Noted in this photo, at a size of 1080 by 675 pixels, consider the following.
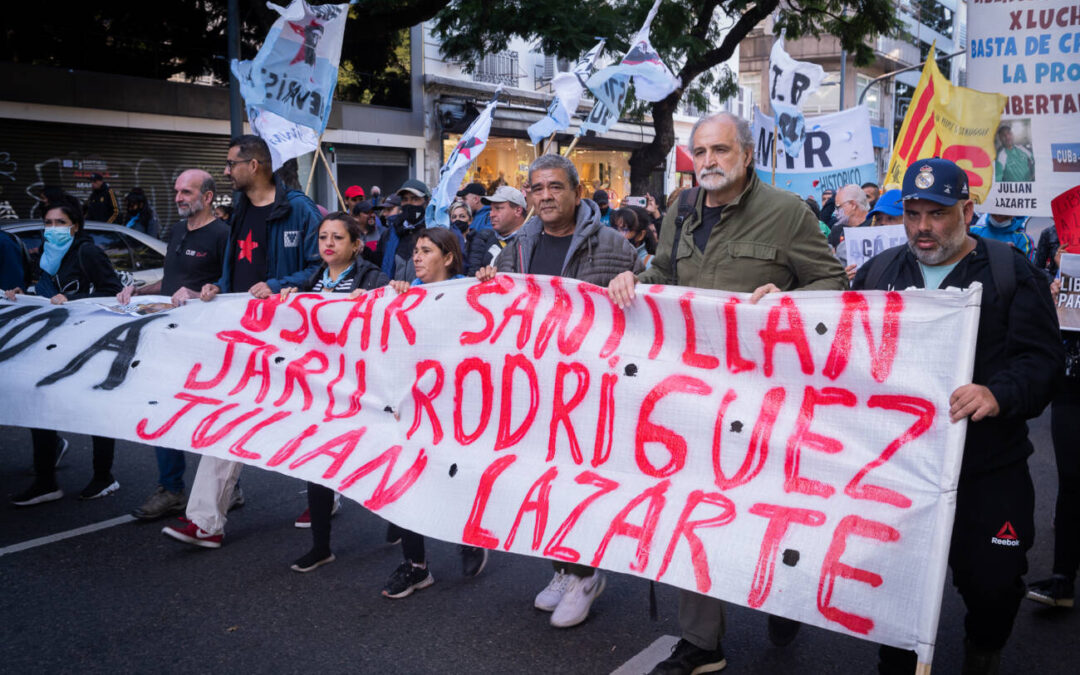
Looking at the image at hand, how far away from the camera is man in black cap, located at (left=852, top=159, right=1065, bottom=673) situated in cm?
288

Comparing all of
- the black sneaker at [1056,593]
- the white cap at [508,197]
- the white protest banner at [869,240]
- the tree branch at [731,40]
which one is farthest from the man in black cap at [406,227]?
the tree branch at [731,40]

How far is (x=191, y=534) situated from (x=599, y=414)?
238 centimetres

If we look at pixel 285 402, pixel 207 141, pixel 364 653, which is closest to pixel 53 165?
pixel 207 141

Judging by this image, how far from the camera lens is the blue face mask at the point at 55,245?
571 centimetres

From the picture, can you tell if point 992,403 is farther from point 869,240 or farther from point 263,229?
point 869,240

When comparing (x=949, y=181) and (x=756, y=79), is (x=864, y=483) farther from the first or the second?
(x=756, y=79)

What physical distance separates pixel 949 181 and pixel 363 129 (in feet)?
68.4

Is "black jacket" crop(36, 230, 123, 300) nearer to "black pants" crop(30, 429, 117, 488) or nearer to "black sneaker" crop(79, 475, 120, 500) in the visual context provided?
"black pants" crop(30, 429, 117, 488)

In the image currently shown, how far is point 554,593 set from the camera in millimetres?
4078

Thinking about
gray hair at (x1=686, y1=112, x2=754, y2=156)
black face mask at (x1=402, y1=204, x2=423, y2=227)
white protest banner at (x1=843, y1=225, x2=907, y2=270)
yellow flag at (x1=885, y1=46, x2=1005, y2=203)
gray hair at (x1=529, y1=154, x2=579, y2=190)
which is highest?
yellow flag at (x1=885, y1=46, x2=1005, y2=203)

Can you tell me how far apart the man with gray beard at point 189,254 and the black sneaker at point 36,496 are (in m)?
0.62

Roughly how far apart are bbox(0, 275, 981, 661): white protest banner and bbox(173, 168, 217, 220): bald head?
806mm

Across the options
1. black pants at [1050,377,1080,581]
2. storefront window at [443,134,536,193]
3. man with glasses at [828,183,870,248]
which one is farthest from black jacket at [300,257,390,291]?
storefront window at [443,134,536,193]

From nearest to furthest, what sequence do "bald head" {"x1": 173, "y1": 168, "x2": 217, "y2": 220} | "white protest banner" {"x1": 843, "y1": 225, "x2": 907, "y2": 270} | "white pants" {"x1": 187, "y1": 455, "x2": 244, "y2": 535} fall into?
"white pants" {"x1": 187, "y1": 455, "x2": 244, "y2": 535}
"bald head" {"x1": 173, "y1": 168, "x2": 217, "y2": 220}
"white protest banner" {"x1": 843, "y1": 225, "x2": 907, "y2": 270}
